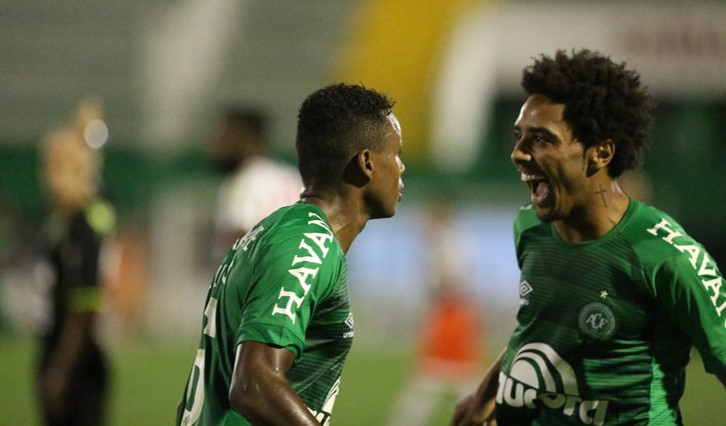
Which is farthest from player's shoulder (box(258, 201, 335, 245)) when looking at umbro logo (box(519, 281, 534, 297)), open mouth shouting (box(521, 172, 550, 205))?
umbro logo (box(519, 281, 534, 297))

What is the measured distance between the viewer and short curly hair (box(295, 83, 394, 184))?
3.60m

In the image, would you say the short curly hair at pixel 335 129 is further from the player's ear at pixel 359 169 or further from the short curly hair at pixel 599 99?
the short curly hair at pixel 599 99

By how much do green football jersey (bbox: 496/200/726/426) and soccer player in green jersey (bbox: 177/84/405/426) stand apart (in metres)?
0.72

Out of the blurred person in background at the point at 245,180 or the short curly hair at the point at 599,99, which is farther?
the blurred person in background at the point at 245,180

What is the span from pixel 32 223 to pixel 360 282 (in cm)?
550

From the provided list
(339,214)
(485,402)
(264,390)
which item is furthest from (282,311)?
(485,402)

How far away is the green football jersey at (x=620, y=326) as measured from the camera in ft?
12.2

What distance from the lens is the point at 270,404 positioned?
307 cm

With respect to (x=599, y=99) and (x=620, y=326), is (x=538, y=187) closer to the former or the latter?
(x=599, y=99)

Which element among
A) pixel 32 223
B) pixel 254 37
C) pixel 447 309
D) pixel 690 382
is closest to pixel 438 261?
pixel 447 309

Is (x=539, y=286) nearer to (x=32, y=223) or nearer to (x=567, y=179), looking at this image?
(x=567, y=179)

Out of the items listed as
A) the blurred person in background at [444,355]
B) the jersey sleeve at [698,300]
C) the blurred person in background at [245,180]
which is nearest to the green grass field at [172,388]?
the blurred person in background at [444,355]

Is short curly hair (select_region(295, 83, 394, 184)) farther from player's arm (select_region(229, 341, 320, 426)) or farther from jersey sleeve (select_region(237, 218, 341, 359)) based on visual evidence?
player's arm (select_region(229, 341, 320, 426))

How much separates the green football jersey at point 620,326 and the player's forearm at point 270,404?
1205mm
